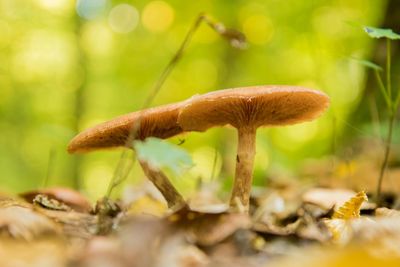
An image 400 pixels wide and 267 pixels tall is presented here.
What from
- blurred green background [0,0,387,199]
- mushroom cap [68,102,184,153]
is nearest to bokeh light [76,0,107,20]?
blurred green background [0,0,387,199]

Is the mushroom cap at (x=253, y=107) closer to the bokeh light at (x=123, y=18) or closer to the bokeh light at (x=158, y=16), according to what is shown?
the bokeh light at (x=158, y=16)

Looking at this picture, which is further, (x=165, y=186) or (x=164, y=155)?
(x=165, y=186)

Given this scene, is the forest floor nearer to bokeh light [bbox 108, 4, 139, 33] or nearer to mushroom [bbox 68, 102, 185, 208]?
mushroom [bbox 68, 102, 185, 208]

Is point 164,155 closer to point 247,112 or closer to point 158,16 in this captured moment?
point 247,112

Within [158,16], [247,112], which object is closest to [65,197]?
[247,112]

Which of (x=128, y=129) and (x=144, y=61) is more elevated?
(x=128, y=129)

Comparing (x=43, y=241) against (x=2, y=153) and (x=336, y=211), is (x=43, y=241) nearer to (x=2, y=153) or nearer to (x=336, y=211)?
(x=336, y=211)

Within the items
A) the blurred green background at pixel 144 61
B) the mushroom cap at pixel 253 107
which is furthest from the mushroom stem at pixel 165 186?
the blurred green background at pixel 144 61
